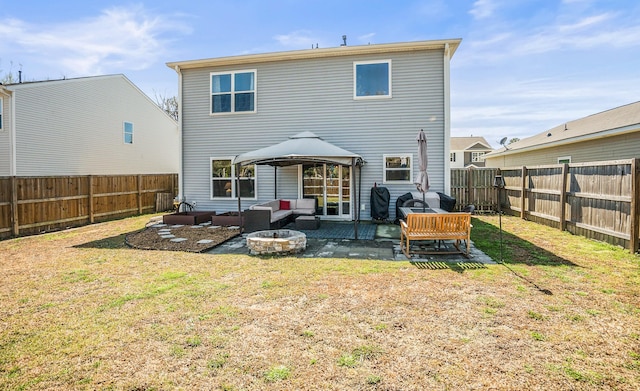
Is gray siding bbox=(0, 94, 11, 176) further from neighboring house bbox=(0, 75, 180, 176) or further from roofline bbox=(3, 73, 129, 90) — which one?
roofline bbox=(3, 73, 129, 90)

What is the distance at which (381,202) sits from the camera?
10430 millimetres

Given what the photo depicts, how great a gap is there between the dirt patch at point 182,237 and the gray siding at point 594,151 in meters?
12.7

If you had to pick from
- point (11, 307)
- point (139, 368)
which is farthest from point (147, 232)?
point (139, 368)

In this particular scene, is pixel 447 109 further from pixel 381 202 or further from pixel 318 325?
pixel 318 325

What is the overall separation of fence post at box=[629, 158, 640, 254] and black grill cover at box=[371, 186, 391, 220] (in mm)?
5671

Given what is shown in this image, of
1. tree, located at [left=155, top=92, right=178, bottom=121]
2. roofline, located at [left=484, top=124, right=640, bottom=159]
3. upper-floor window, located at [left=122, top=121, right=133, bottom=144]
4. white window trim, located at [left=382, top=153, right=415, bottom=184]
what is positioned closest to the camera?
roofline, located at [left=484, top=124, right=640, bottom=159]

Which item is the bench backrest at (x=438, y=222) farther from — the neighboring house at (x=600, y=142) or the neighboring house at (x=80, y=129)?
the neighboring house at (x=80, y=129)

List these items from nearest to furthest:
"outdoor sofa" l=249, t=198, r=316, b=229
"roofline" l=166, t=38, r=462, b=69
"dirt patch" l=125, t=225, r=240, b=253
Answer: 1. "dirt patch" l=125, t=225, r=240, b=253
2. "outdoor sofa" l=249, t=198, r=316, b=229
3. "roofline" l=166, t=38, r=462, b=69

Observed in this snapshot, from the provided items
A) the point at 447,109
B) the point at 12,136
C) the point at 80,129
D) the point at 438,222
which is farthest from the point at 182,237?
the point at 80,129

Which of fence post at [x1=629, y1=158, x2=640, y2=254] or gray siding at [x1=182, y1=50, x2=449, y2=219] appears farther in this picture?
gray siding at [x1=182, y1=50, x2=449, y2=219]

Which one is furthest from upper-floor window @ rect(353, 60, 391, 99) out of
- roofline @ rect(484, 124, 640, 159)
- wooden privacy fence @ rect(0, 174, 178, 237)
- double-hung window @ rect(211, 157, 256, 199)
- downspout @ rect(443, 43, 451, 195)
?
wooden privacy fence @ rect(0, 174, 178, 237)

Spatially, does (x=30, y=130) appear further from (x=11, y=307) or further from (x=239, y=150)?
(x=11, y=307)

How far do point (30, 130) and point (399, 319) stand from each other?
15.6m

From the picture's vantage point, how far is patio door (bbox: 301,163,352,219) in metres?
11.0
